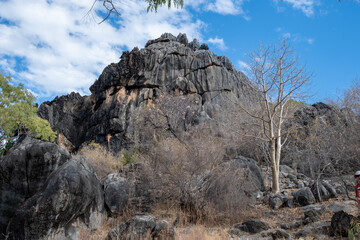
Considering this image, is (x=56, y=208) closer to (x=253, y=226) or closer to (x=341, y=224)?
(x=253, y=226)

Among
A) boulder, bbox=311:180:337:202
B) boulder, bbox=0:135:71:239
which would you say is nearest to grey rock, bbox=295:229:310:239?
boulder, bbox=311:180:337:202

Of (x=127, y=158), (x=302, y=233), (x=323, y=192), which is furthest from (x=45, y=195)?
(x=127, y=158)

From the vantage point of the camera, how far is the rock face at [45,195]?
6.99 m

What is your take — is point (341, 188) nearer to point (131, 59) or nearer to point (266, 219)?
point (266, 219)

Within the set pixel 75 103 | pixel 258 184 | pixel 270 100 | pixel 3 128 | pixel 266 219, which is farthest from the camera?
pixel 75 103

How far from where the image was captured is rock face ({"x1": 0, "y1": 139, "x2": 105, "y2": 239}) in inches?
275

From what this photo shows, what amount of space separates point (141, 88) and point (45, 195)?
1397 inches

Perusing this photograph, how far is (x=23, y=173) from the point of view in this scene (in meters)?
8.52

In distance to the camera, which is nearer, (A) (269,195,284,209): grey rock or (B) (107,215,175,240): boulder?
(B) (107,215,175,240): boulder

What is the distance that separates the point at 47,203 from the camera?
23.1 feet

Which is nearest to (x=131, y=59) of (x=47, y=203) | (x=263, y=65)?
(x=263, y=65)

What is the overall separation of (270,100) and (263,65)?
1982 mm

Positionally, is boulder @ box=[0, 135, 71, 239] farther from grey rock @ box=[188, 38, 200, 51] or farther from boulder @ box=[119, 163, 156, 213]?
grey rock @ box=[188, 38, 200, 51]

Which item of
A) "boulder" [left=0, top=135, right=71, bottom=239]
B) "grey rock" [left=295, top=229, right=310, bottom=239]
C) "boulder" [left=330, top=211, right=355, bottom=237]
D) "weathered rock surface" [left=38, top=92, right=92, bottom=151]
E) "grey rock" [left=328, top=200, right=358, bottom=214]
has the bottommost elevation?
"grey rock" [left=295, top=229, right=310, bottom=239]
